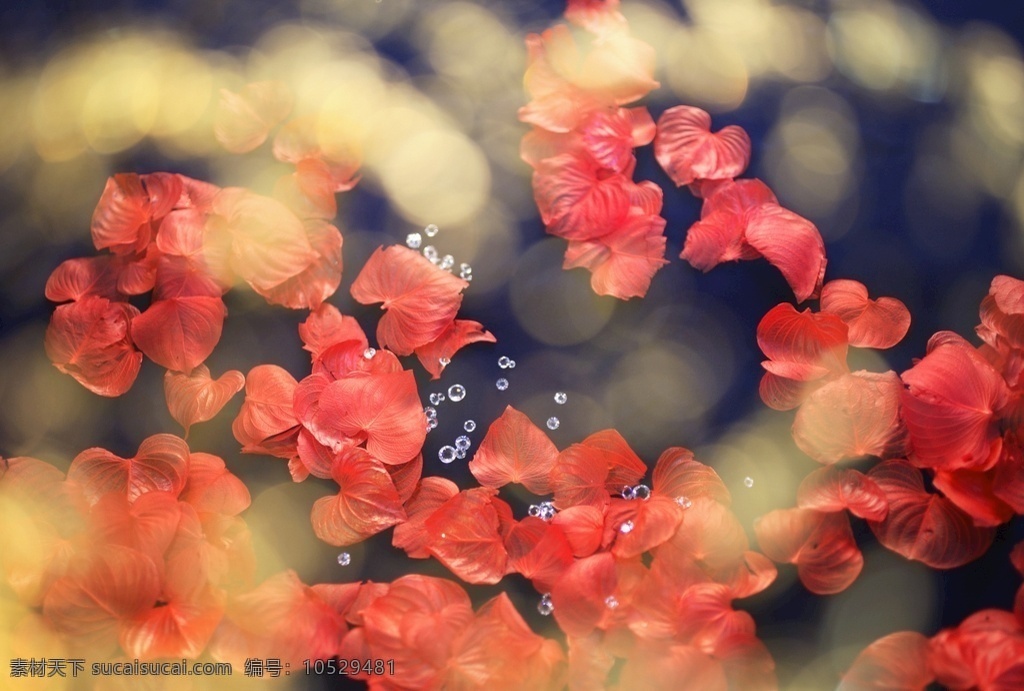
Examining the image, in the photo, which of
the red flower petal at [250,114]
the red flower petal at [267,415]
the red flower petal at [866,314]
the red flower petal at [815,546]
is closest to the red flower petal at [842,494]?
the red flower petal at [815,546]

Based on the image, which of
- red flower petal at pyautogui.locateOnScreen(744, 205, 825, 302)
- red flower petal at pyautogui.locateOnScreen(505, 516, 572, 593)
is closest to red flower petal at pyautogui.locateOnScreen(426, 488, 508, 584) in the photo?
red flower petal at pyautogui.locateOnScreen(505, 516, 572, 593)

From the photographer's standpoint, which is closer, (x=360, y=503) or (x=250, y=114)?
(x=360, y=503)

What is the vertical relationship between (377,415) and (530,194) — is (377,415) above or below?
below

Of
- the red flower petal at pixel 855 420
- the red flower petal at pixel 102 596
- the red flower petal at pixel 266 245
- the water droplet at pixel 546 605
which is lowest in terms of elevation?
the red flower petal at pixel 102 596

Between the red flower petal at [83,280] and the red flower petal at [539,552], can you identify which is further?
the red flower petal at [83,280]

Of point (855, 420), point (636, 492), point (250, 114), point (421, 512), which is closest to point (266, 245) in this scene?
point (250, 114)

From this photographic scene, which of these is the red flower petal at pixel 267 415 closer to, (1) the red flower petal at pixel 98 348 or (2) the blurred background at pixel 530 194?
(2) the blurred background at pixel 530 194

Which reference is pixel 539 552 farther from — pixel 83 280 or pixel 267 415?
pixel 83 280
